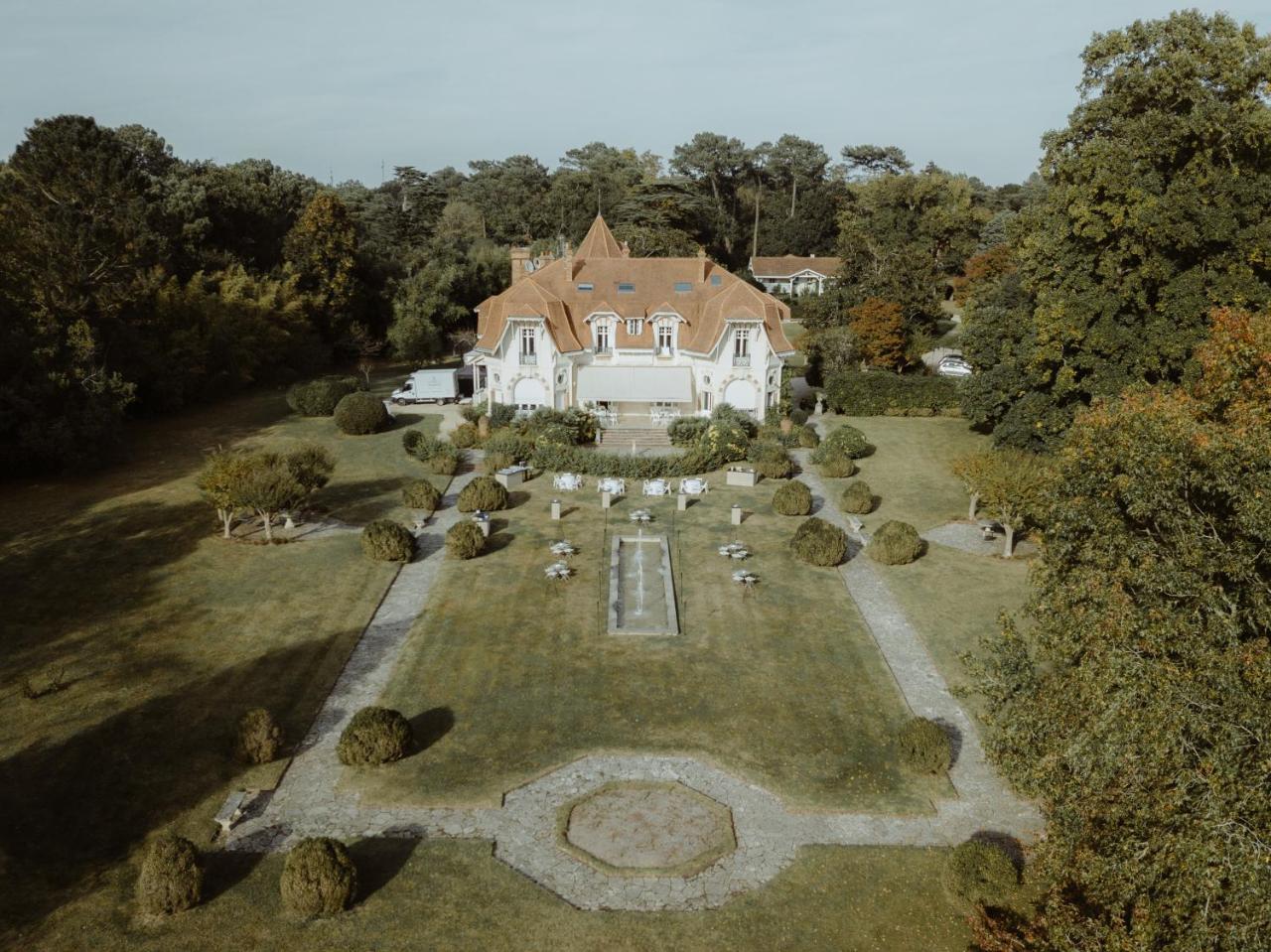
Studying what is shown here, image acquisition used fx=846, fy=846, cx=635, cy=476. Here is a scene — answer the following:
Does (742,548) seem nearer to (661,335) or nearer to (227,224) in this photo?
(661,335)

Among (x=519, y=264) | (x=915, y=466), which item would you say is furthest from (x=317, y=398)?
(x=915, y=466)

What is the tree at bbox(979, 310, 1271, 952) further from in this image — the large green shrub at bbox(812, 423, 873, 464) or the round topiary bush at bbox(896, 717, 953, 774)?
the large green shrub at bbox(812, 423, 873, 464)

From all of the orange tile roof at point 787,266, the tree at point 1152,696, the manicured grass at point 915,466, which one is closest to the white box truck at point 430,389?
the manicured grass at point 915,466

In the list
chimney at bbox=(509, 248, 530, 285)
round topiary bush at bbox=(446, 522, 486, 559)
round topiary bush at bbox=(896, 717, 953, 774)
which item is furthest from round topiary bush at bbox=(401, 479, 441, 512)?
chimney at bbox=(509, 248, 530, 285)

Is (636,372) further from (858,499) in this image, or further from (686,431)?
(858,499)

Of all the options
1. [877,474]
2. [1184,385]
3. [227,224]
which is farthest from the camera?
[227,224]

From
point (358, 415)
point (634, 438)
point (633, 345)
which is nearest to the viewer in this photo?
point (634, 438)

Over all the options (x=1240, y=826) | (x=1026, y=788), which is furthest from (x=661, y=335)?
(x=1240, y=826)
